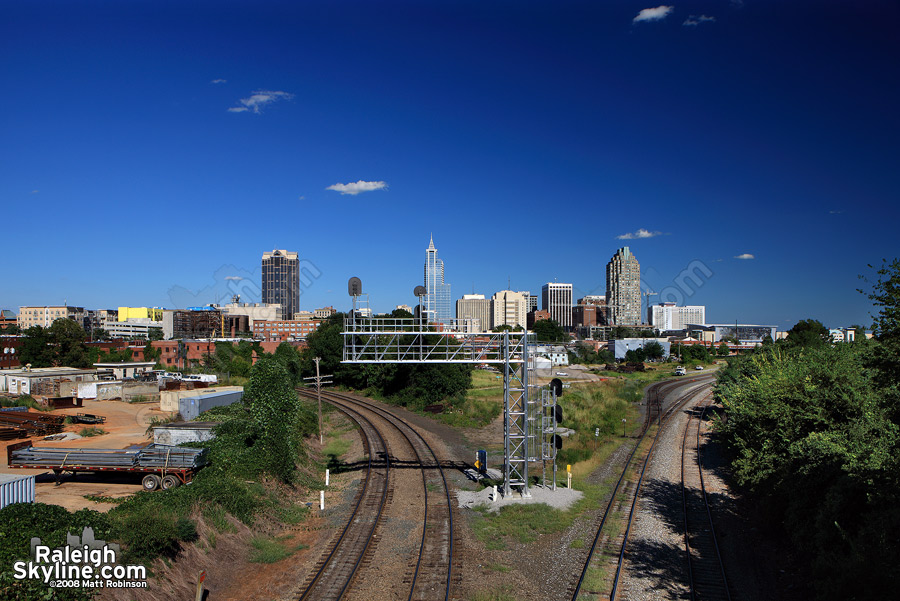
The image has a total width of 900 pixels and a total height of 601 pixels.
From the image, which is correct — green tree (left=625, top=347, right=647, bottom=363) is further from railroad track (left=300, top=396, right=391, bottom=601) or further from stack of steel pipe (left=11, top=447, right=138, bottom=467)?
stack of steel pipe (left=11, top=447, right=138, bottom=467)

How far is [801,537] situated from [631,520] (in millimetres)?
4896

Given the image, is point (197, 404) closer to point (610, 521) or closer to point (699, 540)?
point (610, 521)

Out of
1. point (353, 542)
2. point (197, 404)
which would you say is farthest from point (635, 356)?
point (353, 542)

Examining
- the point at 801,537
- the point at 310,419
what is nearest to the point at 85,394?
the point at 310,419

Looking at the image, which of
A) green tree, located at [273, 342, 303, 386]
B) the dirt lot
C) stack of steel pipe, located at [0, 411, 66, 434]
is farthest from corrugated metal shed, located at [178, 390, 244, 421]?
stack of steel pipe, located at [0, 411, 66, 434]

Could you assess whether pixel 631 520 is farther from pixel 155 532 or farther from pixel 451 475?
pixel 155 532

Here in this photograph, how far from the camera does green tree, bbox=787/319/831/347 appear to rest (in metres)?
44.6

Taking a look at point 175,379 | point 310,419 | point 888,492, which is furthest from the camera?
point 175,379

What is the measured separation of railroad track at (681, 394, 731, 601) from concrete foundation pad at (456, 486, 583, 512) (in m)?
4.04

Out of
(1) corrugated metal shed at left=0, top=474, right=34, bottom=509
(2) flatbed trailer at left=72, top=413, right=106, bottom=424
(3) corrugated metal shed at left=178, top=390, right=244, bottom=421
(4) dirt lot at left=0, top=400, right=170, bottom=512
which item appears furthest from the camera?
(3) corrugated metal shed at left=178, top=390, right=244, bottom=421

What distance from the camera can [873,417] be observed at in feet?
43.8

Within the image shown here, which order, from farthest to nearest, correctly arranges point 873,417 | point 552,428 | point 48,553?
point 552,428 < point 873,417 < point 48,553

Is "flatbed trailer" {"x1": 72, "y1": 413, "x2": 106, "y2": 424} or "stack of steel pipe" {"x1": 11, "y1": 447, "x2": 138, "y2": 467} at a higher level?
"stack of steel pipe" {"x1": 11, "y1": 447, "x2": 138, "y2": 467}

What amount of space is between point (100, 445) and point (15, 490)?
52.7ft
